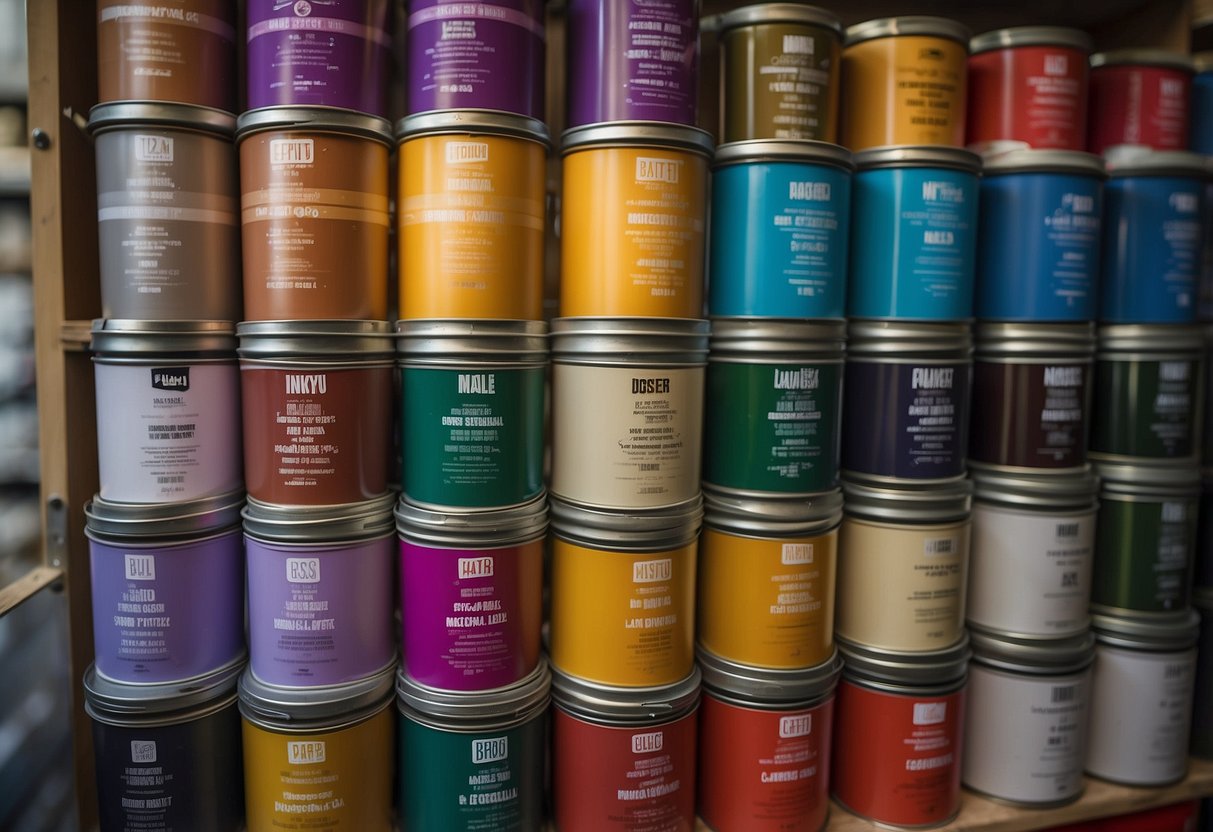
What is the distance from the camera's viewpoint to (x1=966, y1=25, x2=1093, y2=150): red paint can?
4.53 feet

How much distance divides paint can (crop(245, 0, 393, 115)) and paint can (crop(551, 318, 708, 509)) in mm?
520

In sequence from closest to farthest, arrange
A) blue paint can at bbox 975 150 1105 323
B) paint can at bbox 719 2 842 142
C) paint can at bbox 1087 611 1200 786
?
1. paint can at bbox 719 2 842 142
2. blue paint can at bbox 975 150 1105 323
3. paint can at bbox 1087 611 1200 786

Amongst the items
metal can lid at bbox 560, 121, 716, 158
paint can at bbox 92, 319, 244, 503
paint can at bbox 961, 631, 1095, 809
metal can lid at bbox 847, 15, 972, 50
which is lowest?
paint can at bbox 961, 631, 1095, 809

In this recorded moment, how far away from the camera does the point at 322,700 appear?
1.17 metres

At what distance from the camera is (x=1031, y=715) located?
1393 millimetres

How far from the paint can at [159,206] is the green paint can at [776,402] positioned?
87 centimetres

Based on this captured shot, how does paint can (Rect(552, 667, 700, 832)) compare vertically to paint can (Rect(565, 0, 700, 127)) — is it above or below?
below

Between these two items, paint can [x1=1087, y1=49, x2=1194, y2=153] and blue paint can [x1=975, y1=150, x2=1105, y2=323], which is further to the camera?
paint can [x1=1087, y1=49, x2=1194, y2=153]

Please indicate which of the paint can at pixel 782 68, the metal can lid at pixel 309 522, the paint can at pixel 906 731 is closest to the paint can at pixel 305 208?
the metal can lid at pixel 309 522

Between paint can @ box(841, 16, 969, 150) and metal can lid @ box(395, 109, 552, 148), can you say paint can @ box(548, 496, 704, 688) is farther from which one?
paint can @ box(841, 16, 969, 150)

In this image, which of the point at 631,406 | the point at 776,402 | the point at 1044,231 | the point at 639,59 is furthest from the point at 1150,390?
the point at 639,59

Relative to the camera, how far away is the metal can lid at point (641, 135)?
3.82 ft

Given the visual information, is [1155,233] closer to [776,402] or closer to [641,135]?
[776,402]

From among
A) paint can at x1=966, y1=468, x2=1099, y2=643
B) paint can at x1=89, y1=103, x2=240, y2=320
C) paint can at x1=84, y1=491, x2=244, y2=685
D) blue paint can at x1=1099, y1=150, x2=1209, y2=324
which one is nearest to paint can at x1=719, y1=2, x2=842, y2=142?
blue paint can at x1=1099, y1=150, x2=1209, y2=324
